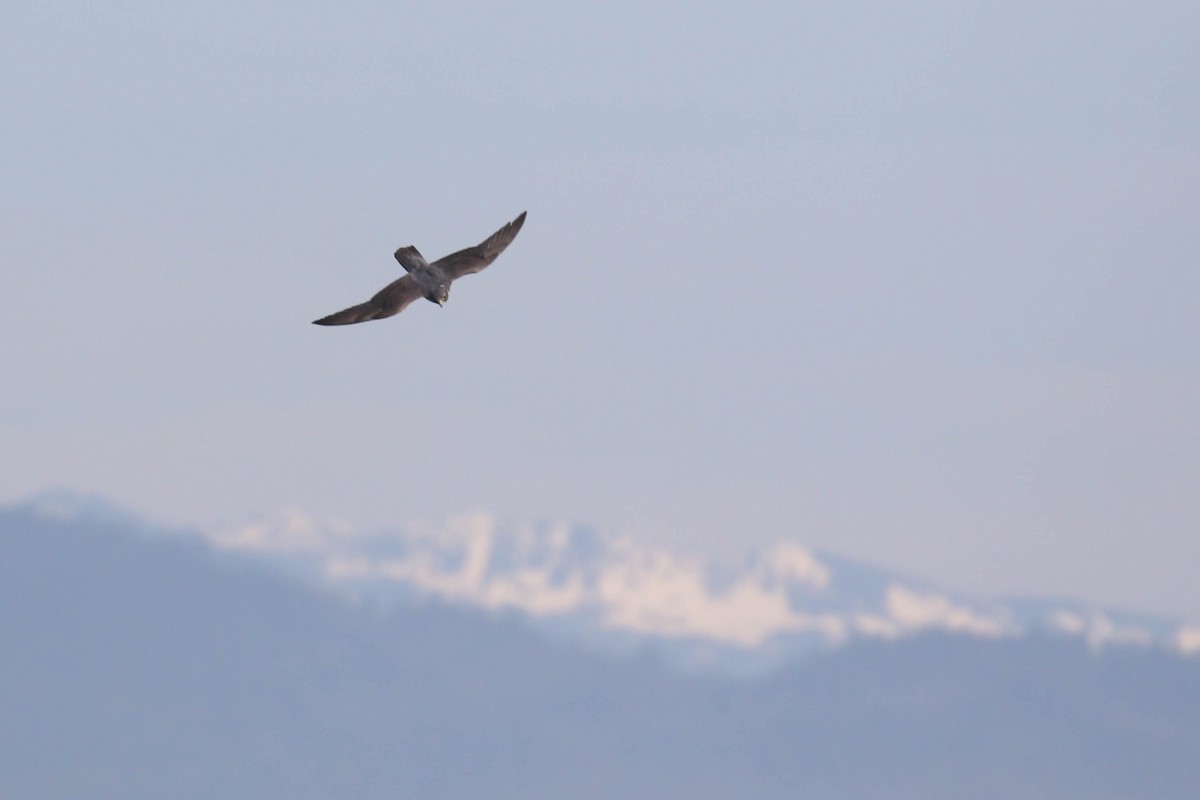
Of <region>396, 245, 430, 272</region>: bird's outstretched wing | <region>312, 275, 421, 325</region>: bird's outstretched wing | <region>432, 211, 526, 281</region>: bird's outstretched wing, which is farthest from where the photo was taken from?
<region>432, 211, 526, 281</region>: bird's outstretched wing

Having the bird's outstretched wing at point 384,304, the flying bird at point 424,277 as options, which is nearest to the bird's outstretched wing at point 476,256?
the flying bird at point 424,277

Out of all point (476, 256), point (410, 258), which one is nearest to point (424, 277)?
point (410, 258)

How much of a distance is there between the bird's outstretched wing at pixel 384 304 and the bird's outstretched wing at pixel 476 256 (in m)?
1.63

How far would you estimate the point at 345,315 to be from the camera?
172 feet

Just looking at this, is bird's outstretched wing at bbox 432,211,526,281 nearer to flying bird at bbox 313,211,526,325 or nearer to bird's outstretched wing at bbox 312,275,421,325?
flying bird at bbox 313,211,526,325

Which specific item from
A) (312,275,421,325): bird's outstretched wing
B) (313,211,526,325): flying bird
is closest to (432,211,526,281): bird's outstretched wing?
(313,211,526,325): flying bird

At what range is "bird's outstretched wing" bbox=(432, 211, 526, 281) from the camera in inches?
2216

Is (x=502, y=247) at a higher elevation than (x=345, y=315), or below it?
higher

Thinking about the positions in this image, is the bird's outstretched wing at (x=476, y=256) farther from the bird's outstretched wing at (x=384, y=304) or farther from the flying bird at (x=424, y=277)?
the bird's outstretched wing at (x=384, y=304)

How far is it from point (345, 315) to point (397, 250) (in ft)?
12.2

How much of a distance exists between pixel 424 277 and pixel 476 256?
7.65 feet

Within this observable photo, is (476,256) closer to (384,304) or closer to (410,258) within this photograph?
(410,258)

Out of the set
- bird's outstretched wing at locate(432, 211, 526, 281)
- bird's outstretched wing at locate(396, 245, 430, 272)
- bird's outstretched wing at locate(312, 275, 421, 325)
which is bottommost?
bird's outstretched wing at locate(312, 275, 421, 325)

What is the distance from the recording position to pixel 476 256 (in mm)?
56781
